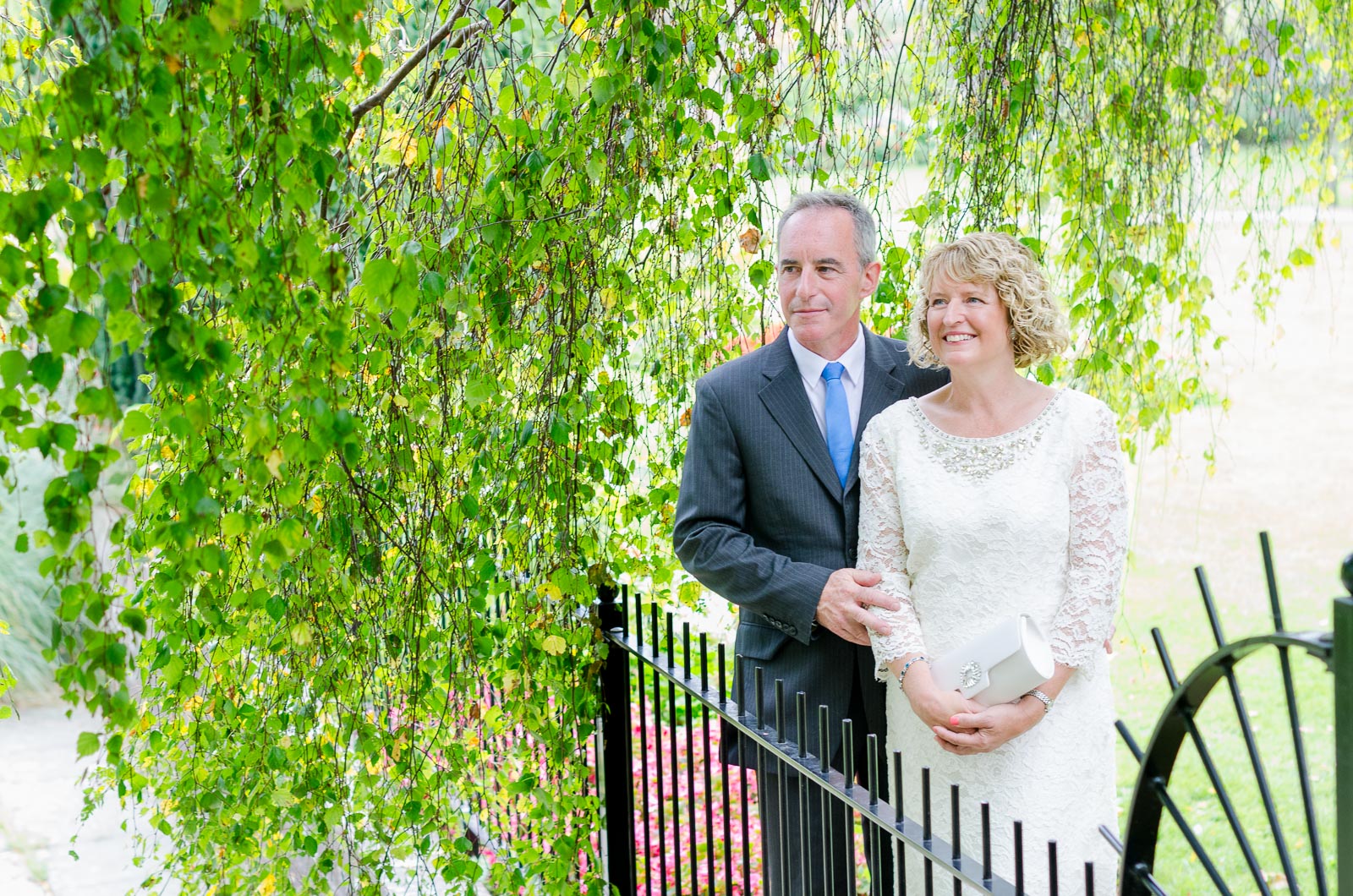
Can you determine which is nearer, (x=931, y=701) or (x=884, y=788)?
(x=931, y=701)

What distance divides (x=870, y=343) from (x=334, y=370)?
4.46ft

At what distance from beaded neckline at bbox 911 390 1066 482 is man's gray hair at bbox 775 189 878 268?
480mm

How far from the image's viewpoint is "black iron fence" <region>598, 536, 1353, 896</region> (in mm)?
1067

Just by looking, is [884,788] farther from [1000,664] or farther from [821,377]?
[821,377]

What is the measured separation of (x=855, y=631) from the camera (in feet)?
7.69

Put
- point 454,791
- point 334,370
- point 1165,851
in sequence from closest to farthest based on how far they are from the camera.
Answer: point 334,370
point 454,791
point 1165,851

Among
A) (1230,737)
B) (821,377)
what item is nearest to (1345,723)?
(821,377)

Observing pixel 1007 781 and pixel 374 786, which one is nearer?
pixel 1007 781

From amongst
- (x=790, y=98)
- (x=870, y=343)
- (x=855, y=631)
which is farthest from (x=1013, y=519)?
(x=790, y=98)

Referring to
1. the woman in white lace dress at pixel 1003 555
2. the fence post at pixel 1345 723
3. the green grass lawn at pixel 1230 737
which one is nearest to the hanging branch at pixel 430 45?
the woman in white lace dress at pixel 1003 555

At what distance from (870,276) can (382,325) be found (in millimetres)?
1230

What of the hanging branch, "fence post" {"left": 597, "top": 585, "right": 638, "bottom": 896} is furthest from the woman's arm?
the hanging branch

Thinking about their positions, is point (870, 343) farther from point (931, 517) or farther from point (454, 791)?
point (454, 791)

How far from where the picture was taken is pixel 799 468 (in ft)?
8.23
